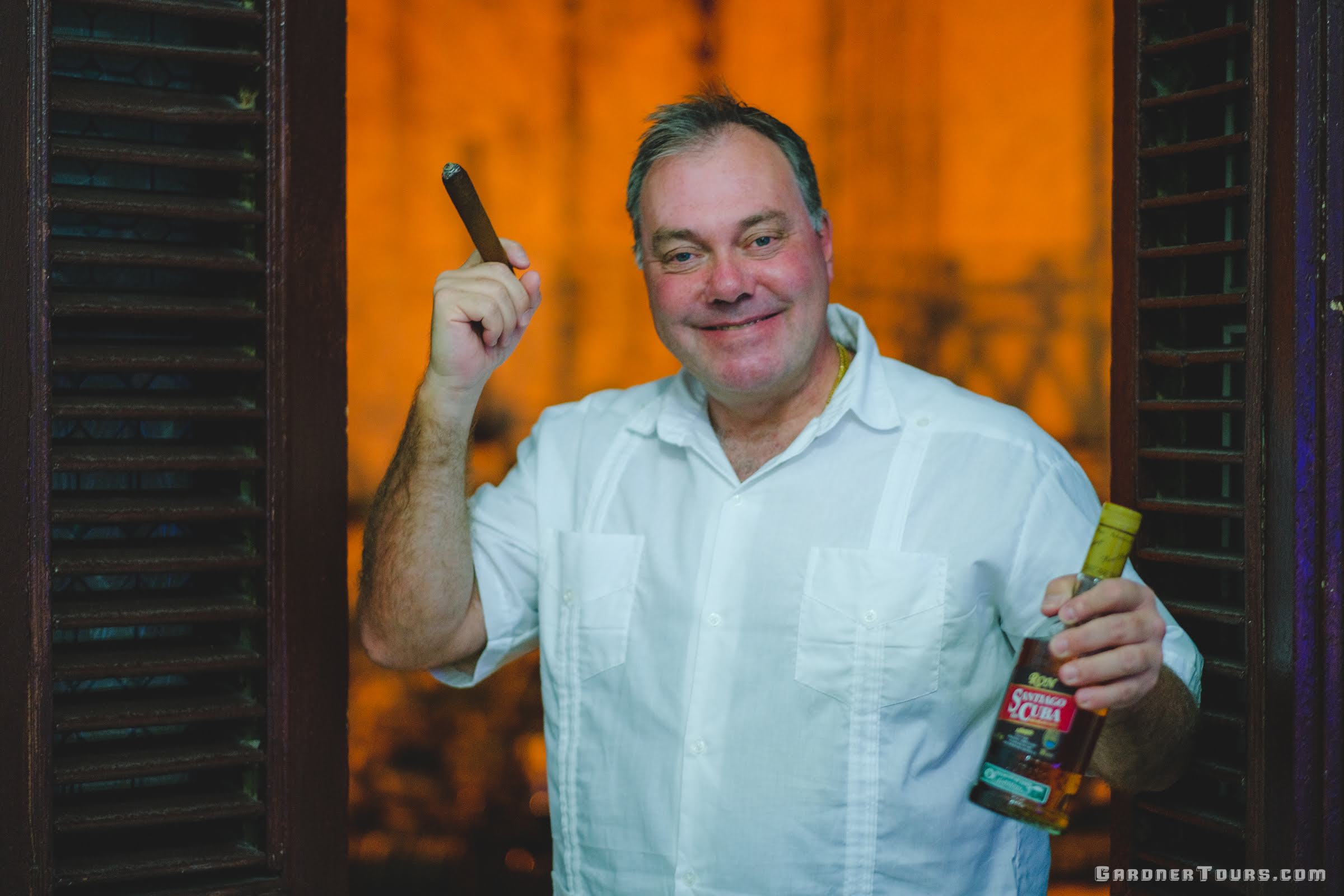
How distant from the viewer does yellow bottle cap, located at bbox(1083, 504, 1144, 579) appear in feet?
4.07

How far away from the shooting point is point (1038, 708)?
4.28ft

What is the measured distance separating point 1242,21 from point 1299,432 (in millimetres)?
505

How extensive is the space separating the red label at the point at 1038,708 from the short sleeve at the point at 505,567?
875mm

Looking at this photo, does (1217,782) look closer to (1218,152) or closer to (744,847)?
(744,847)

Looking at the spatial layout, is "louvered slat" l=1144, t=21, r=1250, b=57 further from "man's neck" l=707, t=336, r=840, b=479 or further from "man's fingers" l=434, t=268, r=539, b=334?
"man's fingers" l=434, t=268, r=539, b=334

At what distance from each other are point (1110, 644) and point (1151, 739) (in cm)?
24

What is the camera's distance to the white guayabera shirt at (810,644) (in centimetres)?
169

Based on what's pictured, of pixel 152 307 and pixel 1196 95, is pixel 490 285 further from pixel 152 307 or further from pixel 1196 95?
pixel 1196 95

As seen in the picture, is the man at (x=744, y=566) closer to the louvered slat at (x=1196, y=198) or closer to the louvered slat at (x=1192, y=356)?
the louvered slat at (x=1192, y=356)

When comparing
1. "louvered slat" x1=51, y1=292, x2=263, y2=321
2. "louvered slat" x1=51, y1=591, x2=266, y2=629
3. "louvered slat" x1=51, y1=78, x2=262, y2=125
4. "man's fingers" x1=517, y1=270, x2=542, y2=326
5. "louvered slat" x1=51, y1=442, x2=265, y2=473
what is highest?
"louvered slat" x1=51, y1=78, x2=262, y2=125

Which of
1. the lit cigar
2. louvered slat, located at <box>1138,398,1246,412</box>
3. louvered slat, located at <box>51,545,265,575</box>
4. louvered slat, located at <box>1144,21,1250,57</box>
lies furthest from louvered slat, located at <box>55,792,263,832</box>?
louvered slat, located at <box>1144,21,1250,57</box>

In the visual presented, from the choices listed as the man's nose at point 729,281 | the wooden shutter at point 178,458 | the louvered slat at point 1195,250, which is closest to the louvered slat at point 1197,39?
the louvered slat at point 1195,250

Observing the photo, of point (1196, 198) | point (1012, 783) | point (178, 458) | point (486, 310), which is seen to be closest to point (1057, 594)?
point (1012, 783)

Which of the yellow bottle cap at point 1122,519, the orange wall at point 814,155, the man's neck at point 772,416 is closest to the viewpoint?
the yellow bottle cap at point 1122,519
